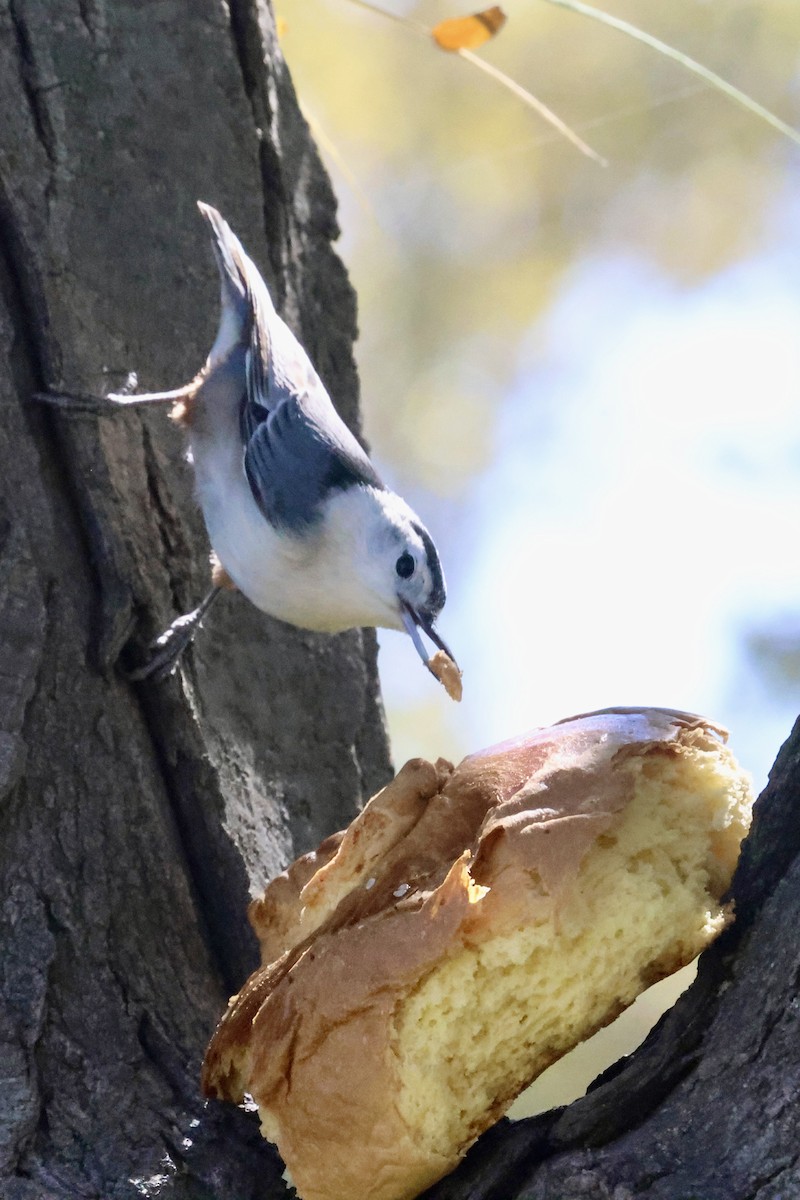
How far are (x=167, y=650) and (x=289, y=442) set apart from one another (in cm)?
61

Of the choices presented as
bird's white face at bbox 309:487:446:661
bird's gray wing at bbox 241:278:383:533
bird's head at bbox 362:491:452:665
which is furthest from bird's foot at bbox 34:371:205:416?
bird's head at bbox 362:491:452:665

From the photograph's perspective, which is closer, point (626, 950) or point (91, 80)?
point (626, 950)

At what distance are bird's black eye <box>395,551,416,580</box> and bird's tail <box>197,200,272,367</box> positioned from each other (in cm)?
49

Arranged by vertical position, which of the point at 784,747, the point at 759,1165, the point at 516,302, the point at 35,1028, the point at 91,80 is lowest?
the point at 516,302

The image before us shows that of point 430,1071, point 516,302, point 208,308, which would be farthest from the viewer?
point 516,302

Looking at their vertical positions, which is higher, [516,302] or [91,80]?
[91,80]

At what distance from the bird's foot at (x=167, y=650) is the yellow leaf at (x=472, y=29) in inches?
54.5

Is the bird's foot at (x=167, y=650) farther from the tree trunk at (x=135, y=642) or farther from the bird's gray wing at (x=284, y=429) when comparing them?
the bird's gray wing at (x=284, y=429)

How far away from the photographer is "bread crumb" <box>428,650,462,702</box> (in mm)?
1980

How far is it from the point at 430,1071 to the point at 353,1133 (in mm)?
96

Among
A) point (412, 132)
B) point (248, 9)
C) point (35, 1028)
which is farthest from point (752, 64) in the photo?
point (35, 1028)

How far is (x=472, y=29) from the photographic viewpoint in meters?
2.58

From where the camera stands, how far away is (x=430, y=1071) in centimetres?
119

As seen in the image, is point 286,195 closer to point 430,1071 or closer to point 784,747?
point 784,747
